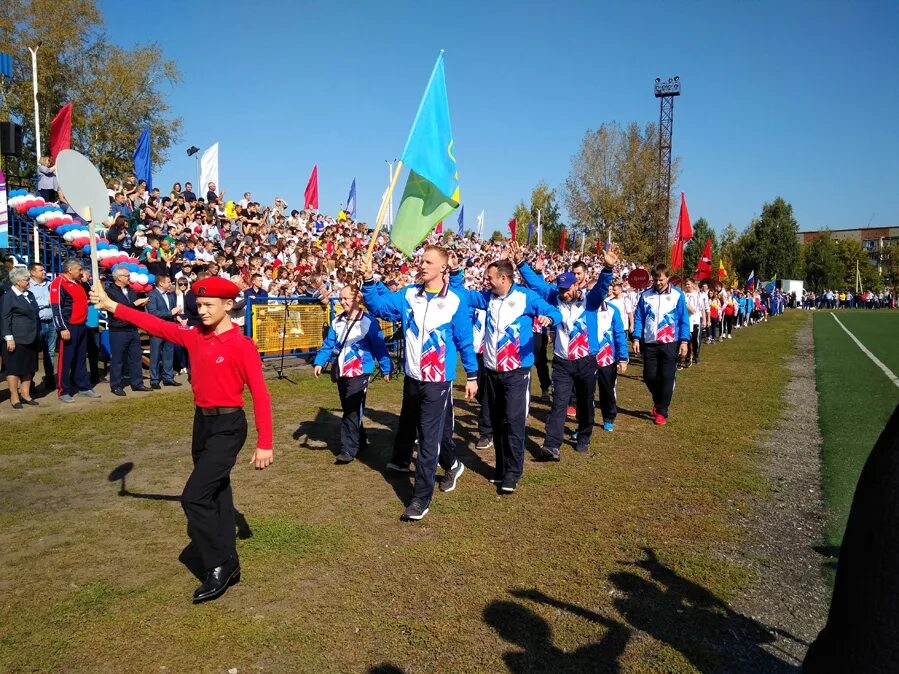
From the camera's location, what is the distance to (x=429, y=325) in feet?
18.7

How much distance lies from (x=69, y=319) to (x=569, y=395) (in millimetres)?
8212

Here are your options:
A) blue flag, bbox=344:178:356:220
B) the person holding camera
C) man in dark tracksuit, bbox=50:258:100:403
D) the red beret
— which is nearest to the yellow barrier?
man in dark tracksuit, bbox=50:258:100:403

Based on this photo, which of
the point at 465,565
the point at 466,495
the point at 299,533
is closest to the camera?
the point at 465,565

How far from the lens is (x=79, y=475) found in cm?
664

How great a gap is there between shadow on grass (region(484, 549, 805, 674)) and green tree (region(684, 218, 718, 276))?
59.6 metres

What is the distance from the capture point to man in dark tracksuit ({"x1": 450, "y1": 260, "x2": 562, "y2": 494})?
6.25m

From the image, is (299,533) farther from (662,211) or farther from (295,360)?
(662,211)

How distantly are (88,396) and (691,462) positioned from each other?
9.54 m

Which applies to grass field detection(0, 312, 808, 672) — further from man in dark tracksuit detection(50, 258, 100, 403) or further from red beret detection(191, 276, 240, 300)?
man in dark tracksuit detection(50, 258, 100, 403)

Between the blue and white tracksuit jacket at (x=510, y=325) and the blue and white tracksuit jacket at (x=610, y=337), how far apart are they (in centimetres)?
234

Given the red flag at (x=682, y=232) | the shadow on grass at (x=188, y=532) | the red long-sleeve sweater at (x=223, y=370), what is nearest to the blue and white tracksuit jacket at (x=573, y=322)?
the red long-sleeve sweater at (x=223, y=370)

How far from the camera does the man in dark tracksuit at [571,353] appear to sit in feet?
24.2

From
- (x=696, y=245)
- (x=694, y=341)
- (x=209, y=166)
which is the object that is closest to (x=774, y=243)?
(x=696, y=245)

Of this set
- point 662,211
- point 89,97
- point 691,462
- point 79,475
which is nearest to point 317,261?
point 79,475
